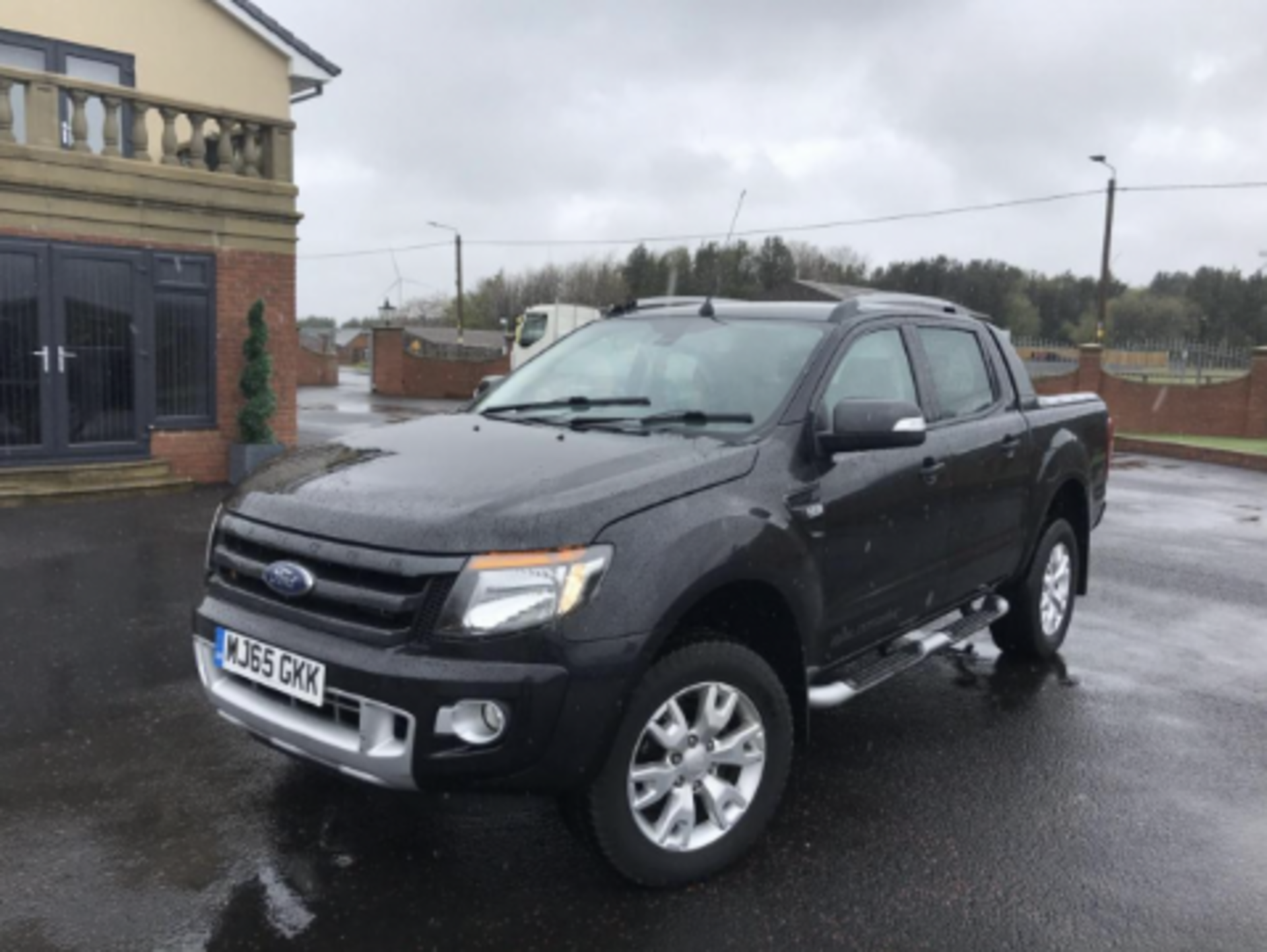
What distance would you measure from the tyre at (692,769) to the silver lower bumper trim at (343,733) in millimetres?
552

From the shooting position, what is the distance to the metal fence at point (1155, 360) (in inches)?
964

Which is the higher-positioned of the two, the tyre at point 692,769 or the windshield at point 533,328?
the windshield at point 533,328

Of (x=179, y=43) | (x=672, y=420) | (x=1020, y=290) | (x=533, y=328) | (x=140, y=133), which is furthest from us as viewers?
(x=1020, y=290)

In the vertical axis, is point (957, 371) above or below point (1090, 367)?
below

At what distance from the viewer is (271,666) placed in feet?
10.5

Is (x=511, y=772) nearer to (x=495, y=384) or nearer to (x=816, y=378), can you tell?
(x=816, y=378)

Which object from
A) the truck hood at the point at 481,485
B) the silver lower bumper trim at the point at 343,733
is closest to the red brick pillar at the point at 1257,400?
the truck hood at the point at 481,485

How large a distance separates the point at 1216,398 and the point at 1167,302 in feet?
158

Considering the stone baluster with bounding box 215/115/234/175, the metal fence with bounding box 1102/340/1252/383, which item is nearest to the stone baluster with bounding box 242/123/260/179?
the stone baluster with bounding box 215/115/234/175

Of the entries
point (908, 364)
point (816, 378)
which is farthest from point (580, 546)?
point (908, 364)

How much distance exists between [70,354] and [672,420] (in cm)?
880

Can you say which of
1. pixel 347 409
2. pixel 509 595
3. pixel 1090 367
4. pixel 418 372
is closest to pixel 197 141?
pixel 509 595

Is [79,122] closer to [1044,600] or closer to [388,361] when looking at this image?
[1044,600]

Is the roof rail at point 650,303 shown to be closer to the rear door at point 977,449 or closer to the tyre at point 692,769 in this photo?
the rear door at point 977,449
